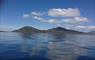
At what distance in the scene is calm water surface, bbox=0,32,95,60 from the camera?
106 inches

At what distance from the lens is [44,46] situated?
109 inches

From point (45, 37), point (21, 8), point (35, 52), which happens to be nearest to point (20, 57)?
point (35, 52)

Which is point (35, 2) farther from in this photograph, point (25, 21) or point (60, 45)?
point (60, 45)

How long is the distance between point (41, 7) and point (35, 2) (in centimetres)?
10

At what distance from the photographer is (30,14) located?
2.77 m

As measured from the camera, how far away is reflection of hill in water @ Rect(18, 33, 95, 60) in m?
2.70

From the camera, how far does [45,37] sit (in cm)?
280

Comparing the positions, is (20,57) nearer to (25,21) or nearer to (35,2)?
(25,21)

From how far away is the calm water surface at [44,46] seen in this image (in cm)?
271

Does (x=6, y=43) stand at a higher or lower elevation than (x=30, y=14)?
lower

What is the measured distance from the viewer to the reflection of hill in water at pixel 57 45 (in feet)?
8.86

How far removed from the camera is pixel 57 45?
2.76 m

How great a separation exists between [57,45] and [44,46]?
0.51 feet

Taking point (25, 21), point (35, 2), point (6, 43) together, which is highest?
point (35, 2)
